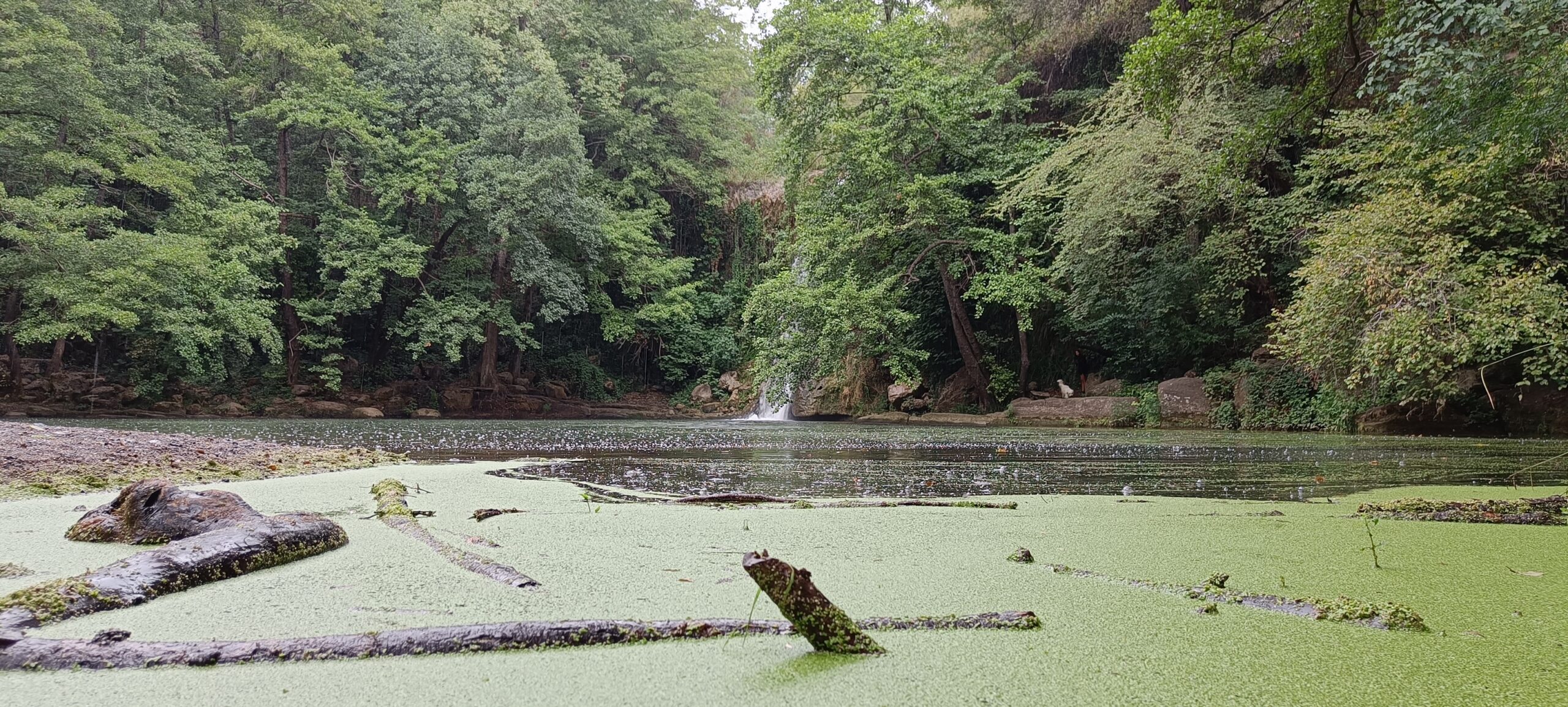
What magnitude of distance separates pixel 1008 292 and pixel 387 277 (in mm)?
14273

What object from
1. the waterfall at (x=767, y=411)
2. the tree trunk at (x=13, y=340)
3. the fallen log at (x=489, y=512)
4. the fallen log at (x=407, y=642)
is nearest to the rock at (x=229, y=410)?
the tree trunk at (x=13, y=340)

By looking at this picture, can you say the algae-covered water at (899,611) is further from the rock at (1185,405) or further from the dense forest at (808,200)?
the rock at (1185,405)

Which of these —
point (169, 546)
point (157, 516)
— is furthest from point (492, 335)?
point (169, 546)

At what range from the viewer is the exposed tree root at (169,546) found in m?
1.27

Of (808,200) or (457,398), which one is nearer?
(808,200)

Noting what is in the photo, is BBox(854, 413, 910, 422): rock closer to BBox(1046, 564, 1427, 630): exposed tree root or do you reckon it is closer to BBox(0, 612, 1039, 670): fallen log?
BBox(1046, 564, 1427, 630): exposed tree root

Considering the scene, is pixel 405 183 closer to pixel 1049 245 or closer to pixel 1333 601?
pixel 1049 245

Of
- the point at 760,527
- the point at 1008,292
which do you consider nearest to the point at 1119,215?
the point at 1008,292

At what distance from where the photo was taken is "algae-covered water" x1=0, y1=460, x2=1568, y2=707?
986 millimetres

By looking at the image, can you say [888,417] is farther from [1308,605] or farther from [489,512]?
[1308,605]

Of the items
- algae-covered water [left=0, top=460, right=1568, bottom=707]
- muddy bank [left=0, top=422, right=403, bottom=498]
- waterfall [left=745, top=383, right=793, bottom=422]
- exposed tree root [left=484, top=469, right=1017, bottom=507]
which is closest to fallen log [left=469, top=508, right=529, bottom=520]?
algae-covered water [left=0, top=460, right=1568, bottom=707]

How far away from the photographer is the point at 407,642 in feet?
3.69

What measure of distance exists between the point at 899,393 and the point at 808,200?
14.8ft

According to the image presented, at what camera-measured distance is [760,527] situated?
241 centimetres
